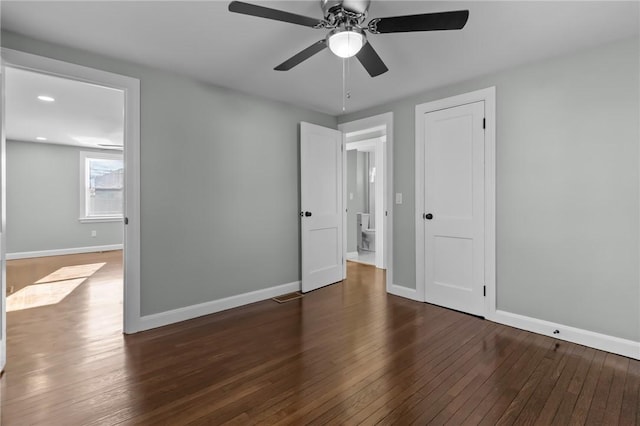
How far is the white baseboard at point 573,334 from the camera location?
233 centimetres

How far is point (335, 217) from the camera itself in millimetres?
4395

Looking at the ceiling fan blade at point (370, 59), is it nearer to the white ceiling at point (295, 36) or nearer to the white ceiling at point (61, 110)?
the white ceiling at point (295, 36)

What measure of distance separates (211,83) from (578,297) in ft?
12.8

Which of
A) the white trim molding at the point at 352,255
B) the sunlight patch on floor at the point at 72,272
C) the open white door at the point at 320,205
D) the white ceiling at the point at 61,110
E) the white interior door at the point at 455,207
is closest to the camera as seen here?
the white interior door at the point at 455,207

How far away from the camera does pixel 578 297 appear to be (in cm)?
256

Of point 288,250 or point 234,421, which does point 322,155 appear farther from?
point 234,421

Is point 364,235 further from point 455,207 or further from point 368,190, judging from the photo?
point 455,207

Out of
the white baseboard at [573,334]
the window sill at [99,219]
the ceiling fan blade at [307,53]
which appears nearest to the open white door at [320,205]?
the ceiling fan blade at [307,53]

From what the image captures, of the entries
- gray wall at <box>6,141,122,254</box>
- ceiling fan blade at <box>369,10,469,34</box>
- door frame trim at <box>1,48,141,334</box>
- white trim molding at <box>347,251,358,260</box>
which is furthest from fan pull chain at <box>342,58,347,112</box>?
gray wall at <box>6,141,122,254</box>

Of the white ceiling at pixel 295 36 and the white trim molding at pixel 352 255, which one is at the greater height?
the white ceiling at pixel 295 36

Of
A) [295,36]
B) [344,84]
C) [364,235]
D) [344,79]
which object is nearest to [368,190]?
[364,235]

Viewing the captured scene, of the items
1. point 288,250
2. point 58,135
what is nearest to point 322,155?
point 288,250

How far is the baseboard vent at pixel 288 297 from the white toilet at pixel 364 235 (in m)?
3.52

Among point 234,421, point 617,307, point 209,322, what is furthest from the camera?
point 209,322
